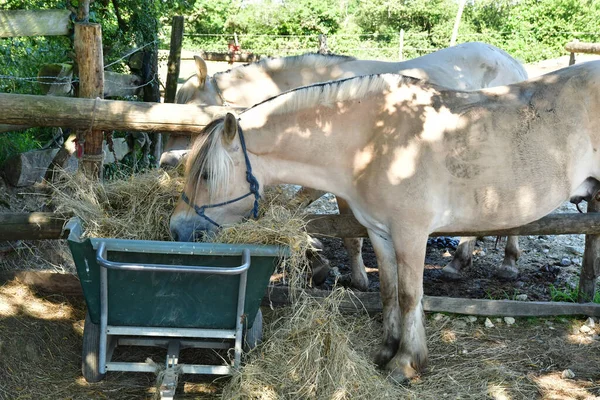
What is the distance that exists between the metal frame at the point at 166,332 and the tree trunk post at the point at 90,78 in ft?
4.09

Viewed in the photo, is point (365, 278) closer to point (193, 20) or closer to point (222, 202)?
point (222, 202)

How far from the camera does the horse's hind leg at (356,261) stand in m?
4.68

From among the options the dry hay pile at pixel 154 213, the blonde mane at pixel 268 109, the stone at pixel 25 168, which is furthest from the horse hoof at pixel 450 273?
the stone at pixel 25 168

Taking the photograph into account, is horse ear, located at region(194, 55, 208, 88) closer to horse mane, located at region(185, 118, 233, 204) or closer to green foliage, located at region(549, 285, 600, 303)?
horse mane, located at region(185, 118, 233, 204)

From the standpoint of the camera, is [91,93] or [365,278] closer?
[91,93]

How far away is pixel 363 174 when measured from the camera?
335cm

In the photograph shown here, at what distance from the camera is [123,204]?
347 cm

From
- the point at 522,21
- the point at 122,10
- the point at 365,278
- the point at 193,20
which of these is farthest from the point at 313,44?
the point at 365,278

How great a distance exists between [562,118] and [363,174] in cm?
124

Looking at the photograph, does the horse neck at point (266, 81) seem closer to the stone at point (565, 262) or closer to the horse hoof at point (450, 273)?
the horse hoof at point (450, 273)

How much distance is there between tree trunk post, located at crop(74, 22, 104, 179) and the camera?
3.87m

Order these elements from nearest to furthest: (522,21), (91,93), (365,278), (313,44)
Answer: (91,93) < (365,278) < (313,44) < (522,21)

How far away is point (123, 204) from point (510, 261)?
3.51 m

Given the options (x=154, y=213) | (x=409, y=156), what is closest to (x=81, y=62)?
(x=154, y=213)
